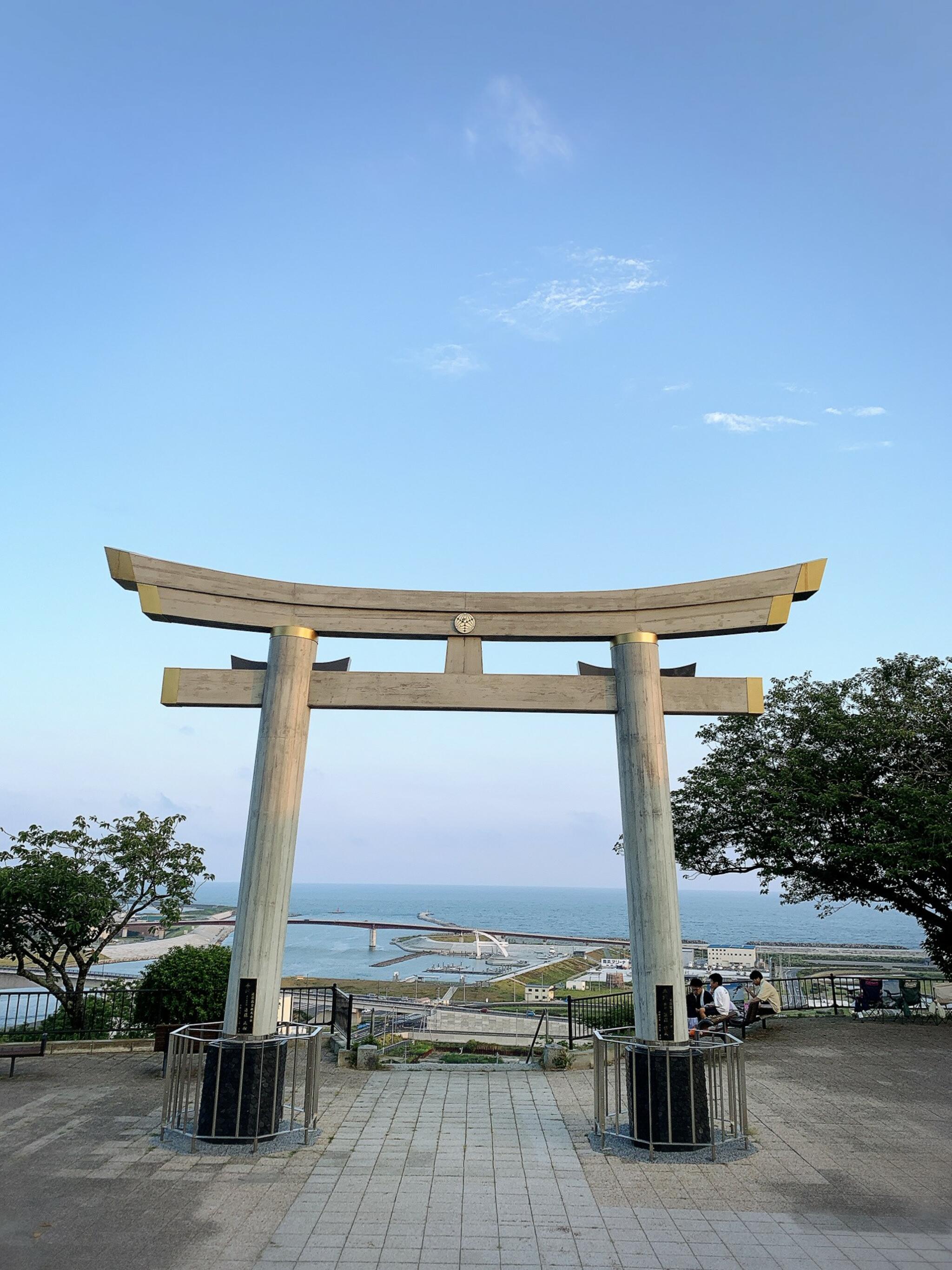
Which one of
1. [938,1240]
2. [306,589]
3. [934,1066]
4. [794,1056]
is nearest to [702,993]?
[794,1056]

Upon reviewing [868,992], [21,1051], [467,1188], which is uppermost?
[868,992]

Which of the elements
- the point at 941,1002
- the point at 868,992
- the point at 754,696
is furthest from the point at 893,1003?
the point at 754,696

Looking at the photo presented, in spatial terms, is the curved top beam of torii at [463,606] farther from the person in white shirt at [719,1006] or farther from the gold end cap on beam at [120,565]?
the person in white shirt at [719,1006]

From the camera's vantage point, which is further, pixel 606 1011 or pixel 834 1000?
pixel 834 1000

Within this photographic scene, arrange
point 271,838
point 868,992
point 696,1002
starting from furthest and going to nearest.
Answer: point 868,992 < point 696,1002 < point 271,838

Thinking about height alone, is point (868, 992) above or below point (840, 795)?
below

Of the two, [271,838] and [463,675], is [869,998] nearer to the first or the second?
[463,675]

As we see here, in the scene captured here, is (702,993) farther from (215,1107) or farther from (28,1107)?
(28,1107)

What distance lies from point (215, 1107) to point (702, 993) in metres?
7.66

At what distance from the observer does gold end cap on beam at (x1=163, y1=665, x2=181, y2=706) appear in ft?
30.7

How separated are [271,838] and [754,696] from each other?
5.54 m

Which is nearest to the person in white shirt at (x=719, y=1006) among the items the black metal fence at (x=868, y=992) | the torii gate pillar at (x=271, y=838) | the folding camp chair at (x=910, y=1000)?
the black metal fence at (x=868, y=992)

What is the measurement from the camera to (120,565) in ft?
30.8

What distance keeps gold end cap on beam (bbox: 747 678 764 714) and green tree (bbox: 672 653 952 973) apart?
629 centimetres
